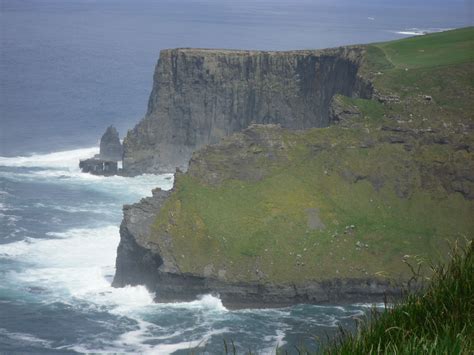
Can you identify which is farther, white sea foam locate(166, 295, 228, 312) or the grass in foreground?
white sea foam locate(166, 295, 228, 312)

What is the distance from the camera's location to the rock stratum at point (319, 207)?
7194cm

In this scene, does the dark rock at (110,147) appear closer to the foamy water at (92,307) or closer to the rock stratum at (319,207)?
the foamy water at (92,307)

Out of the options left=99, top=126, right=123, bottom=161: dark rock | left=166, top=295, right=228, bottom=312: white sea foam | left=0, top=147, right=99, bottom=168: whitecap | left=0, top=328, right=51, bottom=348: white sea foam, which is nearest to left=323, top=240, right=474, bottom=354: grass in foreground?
left=0, top=328, right=51, bottom=348: white sea foam

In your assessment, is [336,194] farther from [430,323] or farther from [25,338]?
[430,323]

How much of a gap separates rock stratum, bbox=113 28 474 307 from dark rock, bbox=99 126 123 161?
44.2 m

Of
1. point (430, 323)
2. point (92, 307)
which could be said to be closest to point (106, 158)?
point (92, 307)

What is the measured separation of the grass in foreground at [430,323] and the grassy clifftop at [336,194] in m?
53.2

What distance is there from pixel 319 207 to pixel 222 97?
42.4 metres

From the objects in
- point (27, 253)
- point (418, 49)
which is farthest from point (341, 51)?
point (27, 253)

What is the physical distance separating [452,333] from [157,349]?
46714 millimetres

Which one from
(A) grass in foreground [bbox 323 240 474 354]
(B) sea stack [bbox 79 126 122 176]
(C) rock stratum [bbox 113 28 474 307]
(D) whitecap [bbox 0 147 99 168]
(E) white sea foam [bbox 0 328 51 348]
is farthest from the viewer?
(D) whitecap [bbox 0 147 99 168]

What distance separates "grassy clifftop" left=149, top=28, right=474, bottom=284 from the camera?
73.5m

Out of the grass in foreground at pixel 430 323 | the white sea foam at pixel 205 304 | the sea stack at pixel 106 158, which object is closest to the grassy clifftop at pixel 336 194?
the white sea foam at pixel 205 304

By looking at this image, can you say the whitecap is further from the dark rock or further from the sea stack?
the dark rock
